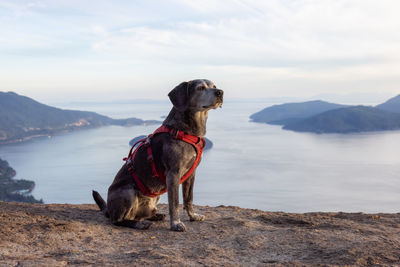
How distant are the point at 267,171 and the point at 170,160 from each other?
277 ft

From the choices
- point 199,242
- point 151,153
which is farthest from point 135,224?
point 199,242

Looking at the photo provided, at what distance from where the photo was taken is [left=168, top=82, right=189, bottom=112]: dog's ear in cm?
543

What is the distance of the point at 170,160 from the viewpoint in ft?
17.8

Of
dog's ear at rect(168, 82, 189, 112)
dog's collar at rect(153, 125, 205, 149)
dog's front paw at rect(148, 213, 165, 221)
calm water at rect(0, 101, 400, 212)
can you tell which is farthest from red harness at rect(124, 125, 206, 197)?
calm water at rect(0, 101, 400, 212)

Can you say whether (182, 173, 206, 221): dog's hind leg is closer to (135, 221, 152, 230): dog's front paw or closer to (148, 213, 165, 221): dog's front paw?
(148, 213, 165, 221): dog's front paw

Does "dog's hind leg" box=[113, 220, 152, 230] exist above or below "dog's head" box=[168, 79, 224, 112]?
below

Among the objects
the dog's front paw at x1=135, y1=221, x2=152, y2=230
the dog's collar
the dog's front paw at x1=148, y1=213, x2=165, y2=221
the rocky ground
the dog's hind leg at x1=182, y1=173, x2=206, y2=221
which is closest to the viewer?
the rocky ground

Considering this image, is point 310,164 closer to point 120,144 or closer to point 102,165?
point 102,165

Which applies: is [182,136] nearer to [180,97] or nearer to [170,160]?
[170,160]

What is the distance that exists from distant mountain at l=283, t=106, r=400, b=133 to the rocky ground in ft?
569

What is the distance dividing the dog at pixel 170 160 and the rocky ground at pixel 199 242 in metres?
0.28

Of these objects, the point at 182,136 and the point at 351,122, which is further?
the point at 351,122

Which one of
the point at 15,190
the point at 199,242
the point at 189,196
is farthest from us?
the point at 15,190

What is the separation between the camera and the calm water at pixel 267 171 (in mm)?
66812
